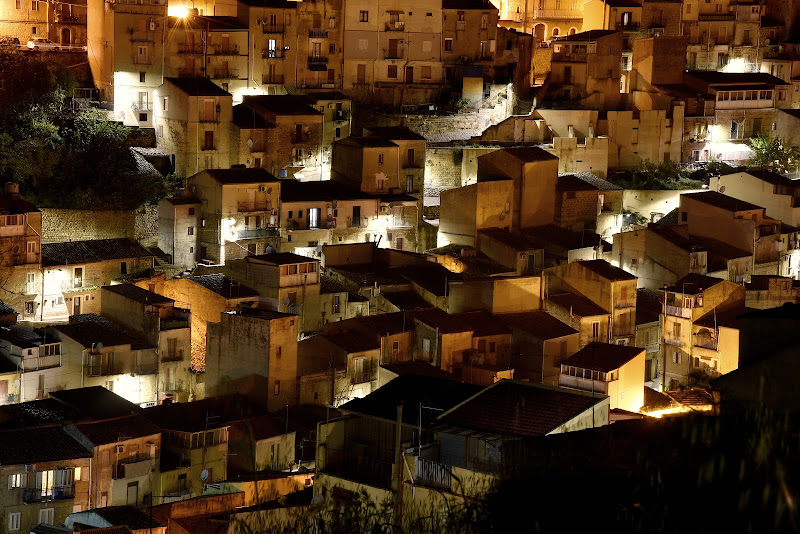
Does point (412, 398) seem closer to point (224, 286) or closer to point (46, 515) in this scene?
point (46, 515)

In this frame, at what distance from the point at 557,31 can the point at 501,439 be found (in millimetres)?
32510

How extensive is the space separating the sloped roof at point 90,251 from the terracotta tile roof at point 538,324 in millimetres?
7061

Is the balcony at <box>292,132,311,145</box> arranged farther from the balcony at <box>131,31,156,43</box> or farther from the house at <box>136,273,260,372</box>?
the house at <box>136,273,260,372</box>

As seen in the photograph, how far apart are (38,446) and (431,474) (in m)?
9.43

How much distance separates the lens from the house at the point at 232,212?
3045 centimetres

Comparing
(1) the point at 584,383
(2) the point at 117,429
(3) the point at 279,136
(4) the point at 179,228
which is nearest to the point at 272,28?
(3) the point at 279,136

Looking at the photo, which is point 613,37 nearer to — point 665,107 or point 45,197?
point 665,107

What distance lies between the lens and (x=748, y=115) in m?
40.5

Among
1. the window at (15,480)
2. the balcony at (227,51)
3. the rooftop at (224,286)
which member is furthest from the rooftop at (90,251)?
the window at (15,480)

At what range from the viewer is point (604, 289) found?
30.3 m

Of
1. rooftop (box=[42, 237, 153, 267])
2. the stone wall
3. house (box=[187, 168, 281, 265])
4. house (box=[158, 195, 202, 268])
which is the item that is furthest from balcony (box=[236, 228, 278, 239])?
rooftop (box=[42, 237, 153, 267])

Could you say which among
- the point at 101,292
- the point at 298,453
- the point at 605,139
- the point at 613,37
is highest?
the point at 613,37

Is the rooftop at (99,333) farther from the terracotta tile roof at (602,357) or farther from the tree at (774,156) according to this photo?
the tree at (774,156)

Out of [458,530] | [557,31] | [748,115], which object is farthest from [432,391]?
[557,31]
